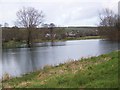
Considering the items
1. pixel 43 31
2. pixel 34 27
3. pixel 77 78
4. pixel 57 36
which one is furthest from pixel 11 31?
pixel 77 78

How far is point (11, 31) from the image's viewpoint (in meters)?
54.2

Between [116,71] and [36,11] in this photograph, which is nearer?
[116,71]

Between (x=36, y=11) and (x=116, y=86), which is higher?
(x=36, y=11)

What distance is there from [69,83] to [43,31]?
55.8 m

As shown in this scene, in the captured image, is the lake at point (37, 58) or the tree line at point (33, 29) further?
the tree line at point (33, 29)

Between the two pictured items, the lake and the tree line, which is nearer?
the lake

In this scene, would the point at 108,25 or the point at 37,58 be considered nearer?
the point at 37,58

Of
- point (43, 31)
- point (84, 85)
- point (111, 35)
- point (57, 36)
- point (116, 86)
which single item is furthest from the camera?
point (57, 36)

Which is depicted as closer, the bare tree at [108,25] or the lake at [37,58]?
the lake at [37,58]

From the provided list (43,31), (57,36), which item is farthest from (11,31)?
(57,36)

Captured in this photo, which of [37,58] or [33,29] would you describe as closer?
[37,58]

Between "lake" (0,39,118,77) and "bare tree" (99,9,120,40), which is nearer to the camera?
"lake" (0,39,118,77)

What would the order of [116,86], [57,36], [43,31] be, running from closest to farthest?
[116,86] < [43,31] < [57,36]

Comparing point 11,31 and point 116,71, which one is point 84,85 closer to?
point 116,71
